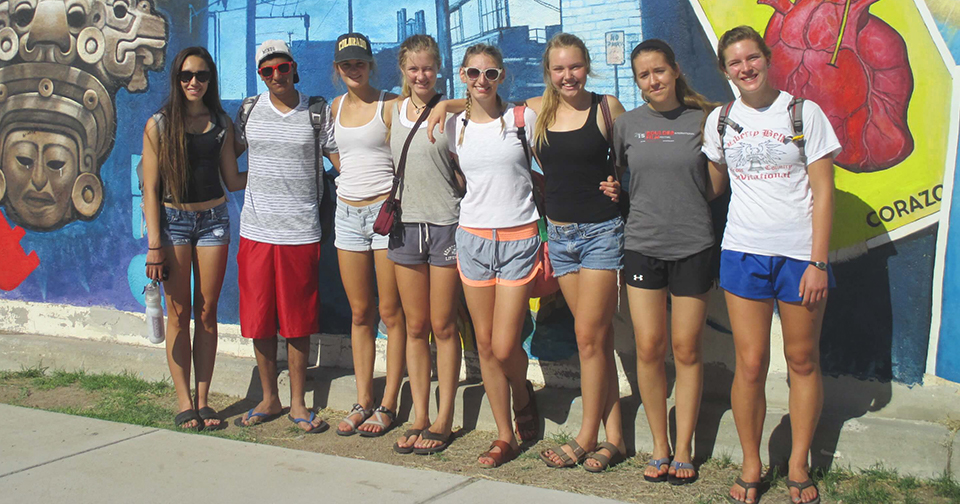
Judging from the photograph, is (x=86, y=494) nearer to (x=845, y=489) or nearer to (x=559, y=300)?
(x=559, y=300)

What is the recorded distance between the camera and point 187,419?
4.74 metres

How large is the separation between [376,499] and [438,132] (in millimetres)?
1735

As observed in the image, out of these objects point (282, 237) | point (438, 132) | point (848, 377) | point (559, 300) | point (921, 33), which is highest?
point (921, 33)

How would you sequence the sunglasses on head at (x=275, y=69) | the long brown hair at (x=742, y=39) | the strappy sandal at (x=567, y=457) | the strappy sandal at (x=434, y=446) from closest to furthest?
1. the long brown hair at (x=742, y=39)
2. the strappy sandal at (x=567, y=457)
3. the strappy sandal at (x=434, y=446)
4. the sunglasses on head at (x=275, y=69)

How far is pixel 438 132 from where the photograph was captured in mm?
4059

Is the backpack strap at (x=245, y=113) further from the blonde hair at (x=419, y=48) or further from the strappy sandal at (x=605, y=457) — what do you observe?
the strappy sandal at (x=605, y=457)

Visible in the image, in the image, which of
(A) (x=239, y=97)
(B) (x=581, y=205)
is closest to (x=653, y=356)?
(B) (x=581, y=205)

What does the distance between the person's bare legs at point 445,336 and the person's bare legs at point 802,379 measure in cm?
157

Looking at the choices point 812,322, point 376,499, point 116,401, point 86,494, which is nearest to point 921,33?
point 812,322

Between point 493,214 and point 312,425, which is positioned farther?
point 312,425

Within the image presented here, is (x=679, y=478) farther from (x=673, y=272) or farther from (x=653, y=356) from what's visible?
(x=673, y=272)

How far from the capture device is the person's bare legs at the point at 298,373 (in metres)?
4.78

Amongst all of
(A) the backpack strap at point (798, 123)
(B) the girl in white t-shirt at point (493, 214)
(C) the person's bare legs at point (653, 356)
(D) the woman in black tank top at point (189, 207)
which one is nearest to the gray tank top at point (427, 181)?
(B) the girl in white t-shirt at point (493, 214)

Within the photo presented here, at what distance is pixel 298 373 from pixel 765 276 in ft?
8.82
